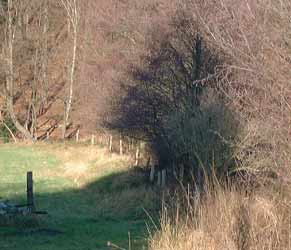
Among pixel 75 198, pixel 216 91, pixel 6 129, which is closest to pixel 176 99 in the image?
pixel 216 91

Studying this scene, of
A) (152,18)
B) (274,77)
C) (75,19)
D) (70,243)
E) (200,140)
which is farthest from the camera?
(75,19)

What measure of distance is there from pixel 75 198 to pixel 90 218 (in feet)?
15.5

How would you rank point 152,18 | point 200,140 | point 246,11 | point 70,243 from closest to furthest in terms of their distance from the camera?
point 246,11 < point 70,243 < point 200,140 < point 152,18

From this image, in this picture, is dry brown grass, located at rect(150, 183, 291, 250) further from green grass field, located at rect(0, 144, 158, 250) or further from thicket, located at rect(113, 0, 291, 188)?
green grass field, located at rect(0, 144, 158, 250)

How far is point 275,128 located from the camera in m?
7.77

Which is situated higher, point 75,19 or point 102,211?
point 75,19

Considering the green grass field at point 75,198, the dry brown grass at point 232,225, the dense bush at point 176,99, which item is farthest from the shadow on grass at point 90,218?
the dry brown grass at point 232,225

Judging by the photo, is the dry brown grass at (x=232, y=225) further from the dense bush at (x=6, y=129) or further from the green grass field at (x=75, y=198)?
the dense bush at (x=6, y=129)

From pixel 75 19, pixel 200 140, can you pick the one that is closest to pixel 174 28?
pixel 200 140

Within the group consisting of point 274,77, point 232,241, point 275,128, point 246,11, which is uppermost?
point 246,11

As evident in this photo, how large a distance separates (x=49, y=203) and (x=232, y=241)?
582 inches

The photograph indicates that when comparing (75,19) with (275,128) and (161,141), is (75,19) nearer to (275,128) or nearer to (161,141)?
(161,141)

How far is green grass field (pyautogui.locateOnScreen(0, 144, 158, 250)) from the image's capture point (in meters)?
14.1

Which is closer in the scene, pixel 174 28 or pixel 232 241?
pixel 232 241
